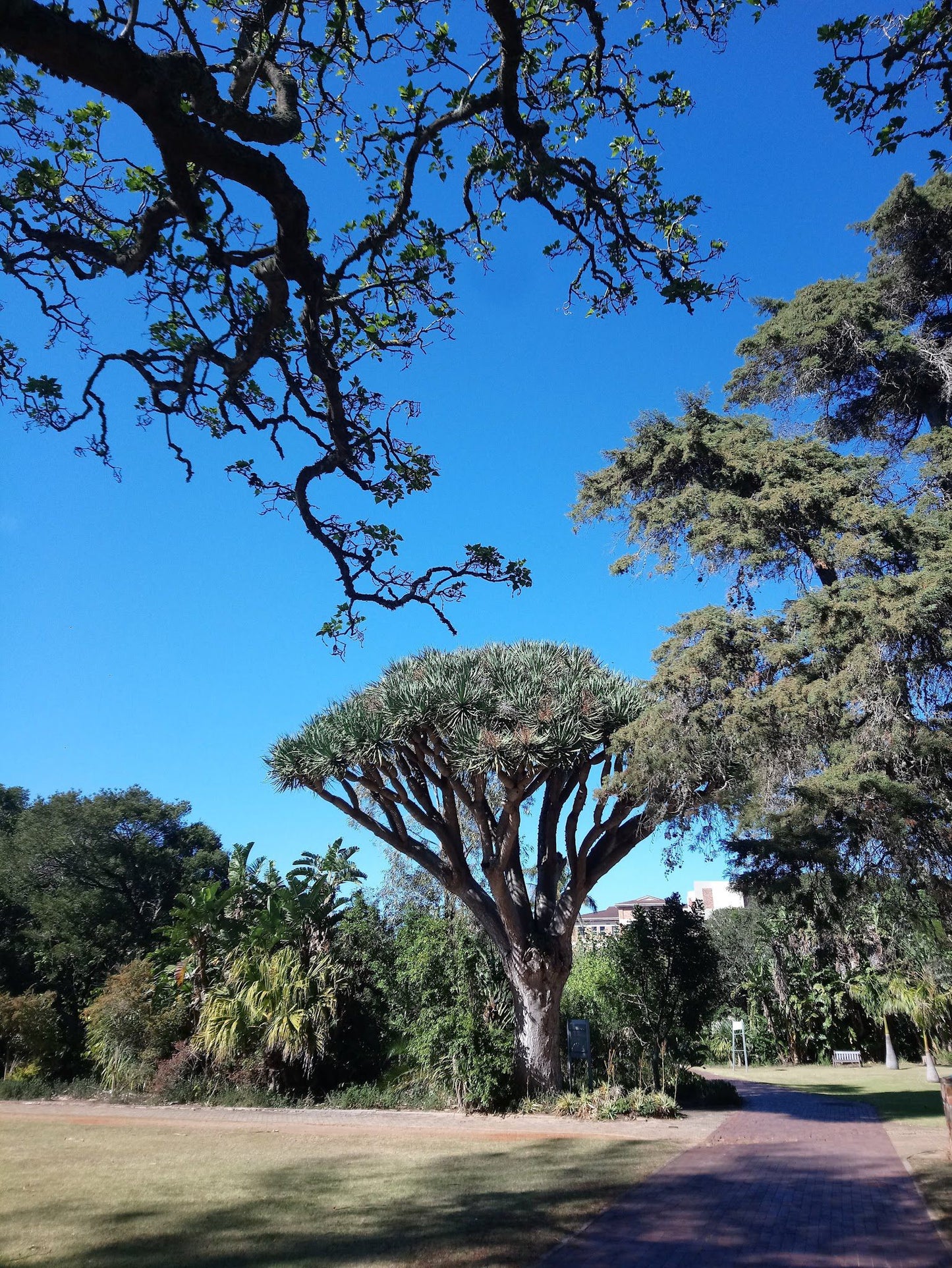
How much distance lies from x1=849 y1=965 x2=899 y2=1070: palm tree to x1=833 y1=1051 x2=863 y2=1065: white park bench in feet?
2.43

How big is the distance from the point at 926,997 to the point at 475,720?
14.0 meters

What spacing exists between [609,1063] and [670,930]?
2657 millimetres

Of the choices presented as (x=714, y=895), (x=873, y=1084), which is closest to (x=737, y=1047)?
(x=873, y=1084)

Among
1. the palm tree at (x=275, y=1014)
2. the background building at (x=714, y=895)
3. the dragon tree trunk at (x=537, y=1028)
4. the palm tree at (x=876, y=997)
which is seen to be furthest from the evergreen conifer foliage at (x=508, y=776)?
the background building at (x=714, y=895)

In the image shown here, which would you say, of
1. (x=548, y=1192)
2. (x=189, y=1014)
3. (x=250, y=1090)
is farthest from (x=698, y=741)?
(x=189, y=1014)

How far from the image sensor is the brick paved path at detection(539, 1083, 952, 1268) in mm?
5957

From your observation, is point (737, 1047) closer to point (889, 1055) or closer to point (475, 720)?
point (889, 1055)

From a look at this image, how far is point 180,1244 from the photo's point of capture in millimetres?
6152

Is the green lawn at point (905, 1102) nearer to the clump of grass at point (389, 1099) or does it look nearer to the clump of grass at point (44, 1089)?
the clump of grass at point (389, 1099)

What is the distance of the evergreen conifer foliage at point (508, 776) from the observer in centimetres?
1395

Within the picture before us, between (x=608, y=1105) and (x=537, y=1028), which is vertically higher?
(x=537, y=1028)

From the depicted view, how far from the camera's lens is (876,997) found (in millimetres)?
24047

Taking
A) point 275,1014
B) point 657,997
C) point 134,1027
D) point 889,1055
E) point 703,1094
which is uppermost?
point 657,997

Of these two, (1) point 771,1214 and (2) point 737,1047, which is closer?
(1) point 771,1214
